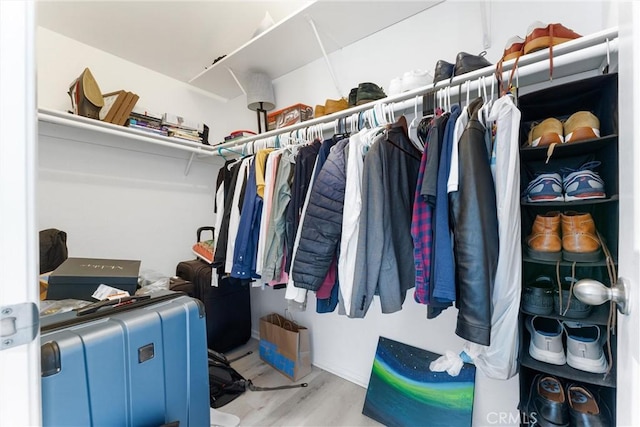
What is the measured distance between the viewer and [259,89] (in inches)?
78.7

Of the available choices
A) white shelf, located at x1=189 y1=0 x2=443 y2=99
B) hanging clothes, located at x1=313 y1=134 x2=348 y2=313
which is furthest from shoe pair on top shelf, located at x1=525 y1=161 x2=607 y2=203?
white shelf, located at x1=189 y1=0 x2=443 y2=99

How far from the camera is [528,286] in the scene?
96 cm

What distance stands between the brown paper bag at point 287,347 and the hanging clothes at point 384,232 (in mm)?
1013

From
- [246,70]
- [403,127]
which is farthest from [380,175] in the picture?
[246,70]

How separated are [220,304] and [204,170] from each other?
122 centimetres

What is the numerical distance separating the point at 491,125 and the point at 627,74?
0.50 metres

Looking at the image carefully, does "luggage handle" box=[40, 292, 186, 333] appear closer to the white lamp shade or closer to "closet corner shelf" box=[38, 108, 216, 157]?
"closet corner shelf" box=[38, 108, 216, 157]

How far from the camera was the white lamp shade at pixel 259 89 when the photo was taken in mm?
1999

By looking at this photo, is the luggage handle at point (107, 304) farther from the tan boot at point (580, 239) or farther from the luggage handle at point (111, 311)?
the tan boot at point (580, 239)

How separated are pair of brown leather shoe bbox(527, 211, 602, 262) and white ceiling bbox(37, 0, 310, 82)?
63.6 inches

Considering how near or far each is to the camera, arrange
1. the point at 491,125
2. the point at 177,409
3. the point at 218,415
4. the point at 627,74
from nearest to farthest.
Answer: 1. the point at 627,74
2. the point at 177,409
3. the point at 491,125
4. the point at 218,415

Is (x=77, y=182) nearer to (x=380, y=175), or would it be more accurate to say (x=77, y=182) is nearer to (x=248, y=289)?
(x=248, y=289)

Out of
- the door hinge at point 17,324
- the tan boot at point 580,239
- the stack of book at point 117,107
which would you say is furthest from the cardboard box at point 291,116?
the door hinge at point 17,324

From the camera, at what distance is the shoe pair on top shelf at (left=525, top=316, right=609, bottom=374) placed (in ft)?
2.77
